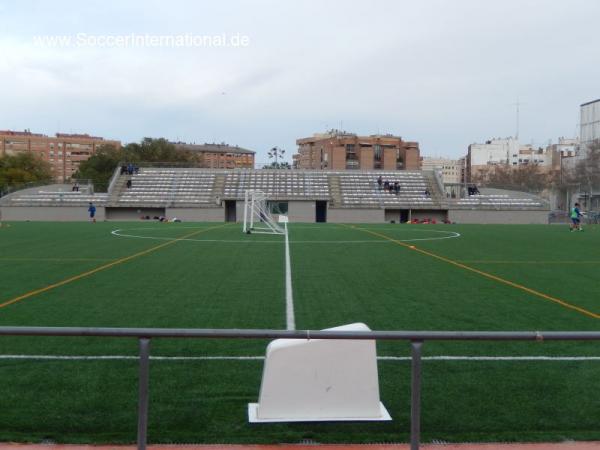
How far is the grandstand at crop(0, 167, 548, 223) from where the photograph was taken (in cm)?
5894

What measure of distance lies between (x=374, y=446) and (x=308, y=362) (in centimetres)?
81

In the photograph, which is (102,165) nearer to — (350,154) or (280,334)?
(350,154)

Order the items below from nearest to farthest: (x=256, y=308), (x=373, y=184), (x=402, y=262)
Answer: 1. (x=256, y=308)
2. (x=402, y=262)
3. (x=373, y=184)

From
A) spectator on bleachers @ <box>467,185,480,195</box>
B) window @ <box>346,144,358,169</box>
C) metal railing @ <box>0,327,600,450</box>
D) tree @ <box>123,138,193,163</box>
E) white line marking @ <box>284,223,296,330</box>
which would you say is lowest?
white line marking @ <box>284,223,296,330</box>

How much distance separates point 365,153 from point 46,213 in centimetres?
9823

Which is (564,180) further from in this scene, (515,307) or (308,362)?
(308,362)

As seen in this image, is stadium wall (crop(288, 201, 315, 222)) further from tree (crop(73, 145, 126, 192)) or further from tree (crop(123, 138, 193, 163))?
tree (crop(73, 145, 126, 192))

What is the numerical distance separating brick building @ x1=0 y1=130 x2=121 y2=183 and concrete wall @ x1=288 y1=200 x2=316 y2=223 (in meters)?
111

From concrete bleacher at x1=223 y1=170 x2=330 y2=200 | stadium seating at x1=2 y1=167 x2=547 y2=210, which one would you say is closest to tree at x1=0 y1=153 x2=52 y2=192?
stadium seating at x1=2 y1=167 x2=547 y2=210

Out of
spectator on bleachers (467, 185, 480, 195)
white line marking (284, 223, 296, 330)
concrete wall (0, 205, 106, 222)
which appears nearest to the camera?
white line marking (284, 223, 296, 330)

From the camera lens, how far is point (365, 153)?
146 metres

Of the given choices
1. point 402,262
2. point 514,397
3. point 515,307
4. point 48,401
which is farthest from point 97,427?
point 402,262

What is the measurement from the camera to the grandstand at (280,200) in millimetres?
58938

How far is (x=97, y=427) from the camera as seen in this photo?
4.70 m
